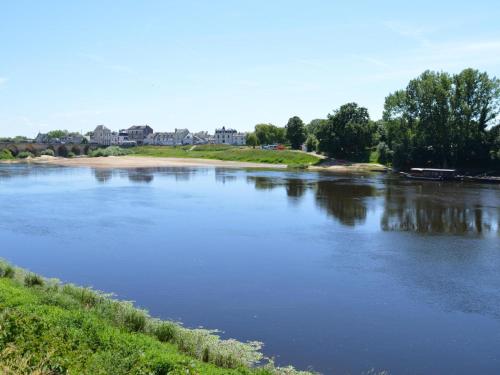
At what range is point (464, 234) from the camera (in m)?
36.4

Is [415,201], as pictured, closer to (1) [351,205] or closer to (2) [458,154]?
(1) [351,205]

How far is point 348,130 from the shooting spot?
339ft

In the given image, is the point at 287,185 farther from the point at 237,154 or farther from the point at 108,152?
the point at 108,152

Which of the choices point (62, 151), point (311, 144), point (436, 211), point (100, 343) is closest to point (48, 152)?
point (62, 151)

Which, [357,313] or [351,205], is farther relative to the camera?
[351,205]

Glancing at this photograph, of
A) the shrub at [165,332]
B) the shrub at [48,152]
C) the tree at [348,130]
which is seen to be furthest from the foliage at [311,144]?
the shrub at [165,332]

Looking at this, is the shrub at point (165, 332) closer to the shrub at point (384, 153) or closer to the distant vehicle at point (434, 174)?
the distant vehicle at point (434, 174)

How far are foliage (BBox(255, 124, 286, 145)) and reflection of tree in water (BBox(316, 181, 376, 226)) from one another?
94.5 metres

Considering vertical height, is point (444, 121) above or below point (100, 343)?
above

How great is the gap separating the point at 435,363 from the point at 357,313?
4.61 meters

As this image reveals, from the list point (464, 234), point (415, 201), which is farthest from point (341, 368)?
point (415, 201)

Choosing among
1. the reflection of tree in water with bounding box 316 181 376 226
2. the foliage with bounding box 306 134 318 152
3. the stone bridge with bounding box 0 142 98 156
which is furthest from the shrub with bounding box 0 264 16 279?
the stone bridge with bounding box 0 142 98 156

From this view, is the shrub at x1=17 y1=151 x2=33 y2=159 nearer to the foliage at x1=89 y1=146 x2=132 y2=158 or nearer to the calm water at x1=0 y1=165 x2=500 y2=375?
the foliage at x1=89 y1=146 x2=132 y2=158

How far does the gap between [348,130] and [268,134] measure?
6619 cm
